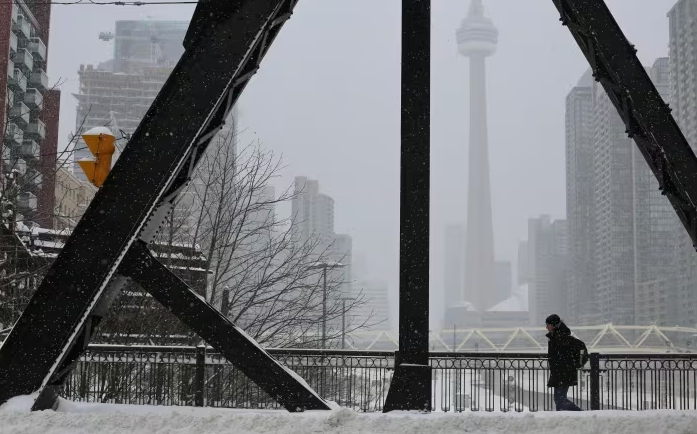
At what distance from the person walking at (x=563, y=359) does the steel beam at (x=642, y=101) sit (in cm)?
573

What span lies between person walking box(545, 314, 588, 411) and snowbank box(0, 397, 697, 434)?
6355 mm

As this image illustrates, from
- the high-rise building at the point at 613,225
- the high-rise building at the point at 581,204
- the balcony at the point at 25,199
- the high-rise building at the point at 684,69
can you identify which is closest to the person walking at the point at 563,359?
the balcony at the point at 25,199

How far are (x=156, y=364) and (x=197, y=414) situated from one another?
37.9 ft

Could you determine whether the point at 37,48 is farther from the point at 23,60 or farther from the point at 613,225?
the point at 613,225

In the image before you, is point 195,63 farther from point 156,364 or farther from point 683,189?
point 156,364

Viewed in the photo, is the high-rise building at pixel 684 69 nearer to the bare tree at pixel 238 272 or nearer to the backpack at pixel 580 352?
the bare tree at pixel 238 272

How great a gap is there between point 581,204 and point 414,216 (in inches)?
5686

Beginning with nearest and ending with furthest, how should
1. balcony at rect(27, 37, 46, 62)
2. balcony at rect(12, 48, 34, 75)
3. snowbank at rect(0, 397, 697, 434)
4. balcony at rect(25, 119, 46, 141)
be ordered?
snowbank at rect(0, 397, 697, 434)
balcony at rect(25, 119, 46, 141)
balcony at rect(12, 48, 34, 75)
balcony at rect(27, 37, 46, 62)

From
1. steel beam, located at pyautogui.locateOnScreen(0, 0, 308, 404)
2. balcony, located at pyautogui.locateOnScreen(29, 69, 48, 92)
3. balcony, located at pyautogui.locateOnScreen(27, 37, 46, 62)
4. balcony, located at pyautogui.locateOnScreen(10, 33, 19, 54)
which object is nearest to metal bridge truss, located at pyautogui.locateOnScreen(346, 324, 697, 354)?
steel beam, located at pyautogui.locateOnScreen(0, 0, 308, 404)

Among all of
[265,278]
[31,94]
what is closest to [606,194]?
[31,94]

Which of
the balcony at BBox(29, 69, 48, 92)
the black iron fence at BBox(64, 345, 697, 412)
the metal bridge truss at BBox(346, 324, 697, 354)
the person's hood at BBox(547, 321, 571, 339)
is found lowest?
the metal bridge truss at BBox(346, 324, 697, 354)

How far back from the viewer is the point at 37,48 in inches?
3135

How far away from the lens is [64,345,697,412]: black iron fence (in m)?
15.2

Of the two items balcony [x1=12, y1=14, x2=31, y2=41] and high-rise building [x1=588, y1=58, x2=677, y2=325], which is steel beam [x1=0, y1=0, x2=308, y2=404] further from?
high-rise building [x1=588, y1=58, x2=677, y2=325]
